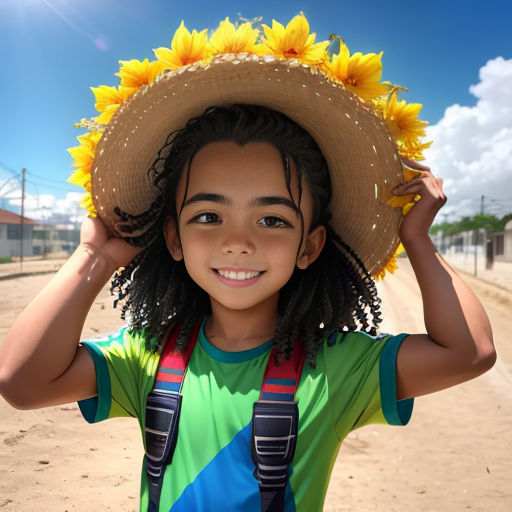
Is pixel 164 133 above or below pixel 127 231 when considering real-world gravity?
A: above

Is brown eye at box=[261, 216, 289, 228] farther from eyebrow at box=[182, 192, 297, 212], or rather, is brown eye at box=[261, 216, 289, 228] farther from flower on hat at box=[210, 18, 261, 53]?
flower on hat at box=[210, 18, 261, 53]

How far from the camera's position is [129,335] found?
1703 mm

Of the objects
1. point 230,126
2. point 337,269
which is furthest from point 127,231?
point 337,269

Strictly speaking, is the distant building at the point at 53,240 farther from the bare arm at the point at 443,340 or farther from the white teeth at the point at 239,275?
the bare arm at the point at 443,340

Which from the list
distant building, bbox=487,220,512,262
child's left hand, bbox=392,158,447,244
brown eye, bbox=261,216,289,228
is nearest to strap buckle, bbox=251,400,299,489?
brown eye, bbox=261,216,289,228

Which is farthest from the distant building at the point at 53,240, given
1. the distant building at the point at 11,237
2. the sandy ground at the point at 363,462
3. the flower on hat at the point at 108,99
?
the flower on hat at the point at 108,99

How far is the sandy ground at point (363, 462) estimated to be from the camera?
355 cm

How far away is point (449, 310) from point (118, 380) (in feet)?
3.54

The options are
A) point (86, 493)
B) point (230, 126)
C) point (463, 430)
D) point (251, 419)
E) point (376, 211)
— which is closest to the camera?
point (251, 419)

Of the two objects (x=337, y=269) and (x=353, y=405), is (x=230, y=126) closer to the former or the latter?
(x=337, y=269)

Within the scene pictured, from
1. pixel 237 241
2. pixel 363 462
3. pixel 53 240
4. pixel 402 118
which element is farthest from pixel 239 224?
pixel 53 240

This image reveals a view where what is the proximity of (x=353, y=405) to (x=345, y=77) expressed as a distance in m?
1.03

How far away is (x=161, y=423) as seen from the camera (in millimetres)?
1432

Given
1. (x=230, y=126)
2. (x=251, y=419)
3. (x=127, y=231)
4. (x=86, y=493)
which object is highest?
(x=230, y=126)
